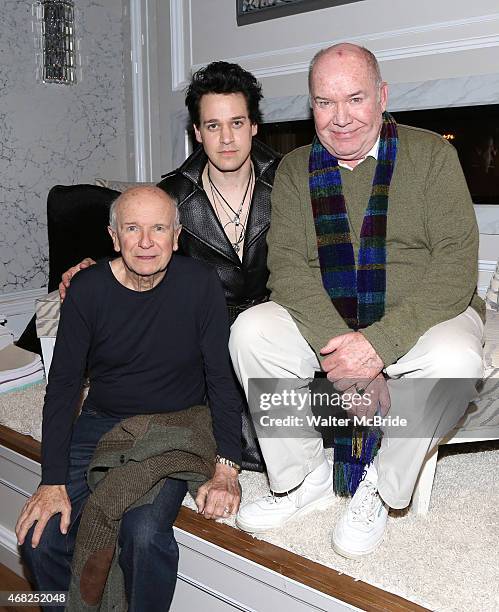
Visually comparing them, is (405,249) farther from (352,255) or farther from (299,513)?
(299,513)

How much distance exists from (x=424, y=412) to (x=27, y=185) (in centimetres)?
247

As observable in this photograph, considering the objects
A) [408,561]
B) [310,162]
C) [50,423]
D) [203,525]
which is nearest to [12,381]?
[50,423]

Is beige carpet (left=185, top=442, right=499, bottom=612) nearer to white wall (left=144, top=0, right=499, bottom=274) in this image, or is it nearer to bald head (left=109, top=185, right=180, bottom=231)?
bald head (left=109, top=185, right=180, bottom=231)

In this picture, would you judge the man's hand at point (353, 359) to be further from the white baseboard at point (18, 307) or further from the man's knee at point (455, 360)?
the white baseboard at point (18, 307)

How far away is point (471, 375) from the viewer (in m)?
1.54

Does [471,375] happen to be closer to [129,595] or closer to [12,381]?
[129,595]

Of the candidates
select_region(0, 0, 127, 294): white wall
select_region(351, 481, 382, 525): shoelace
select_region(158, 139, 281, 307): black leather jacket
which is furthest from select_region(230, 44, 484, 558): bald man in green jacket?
select_region(0, 0, 127, 294): white wall

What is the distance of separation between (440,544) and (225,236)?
0.95 metres

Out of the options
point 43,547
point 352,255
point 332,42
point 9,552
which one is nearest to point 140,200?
point 352,255

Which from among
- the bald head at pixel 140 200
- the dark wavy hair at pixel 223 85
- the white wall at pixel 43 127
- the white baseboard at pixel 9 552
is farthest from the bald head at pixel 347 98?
the white wall at pixel 43 127

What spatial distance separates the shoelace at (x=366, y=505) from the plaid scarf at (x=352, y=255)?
0.09 metres

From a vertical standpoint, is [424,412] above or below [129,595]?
above

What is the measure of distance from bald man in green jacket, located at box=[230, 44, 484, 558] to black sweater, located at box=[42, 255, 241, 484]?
0.36 feet

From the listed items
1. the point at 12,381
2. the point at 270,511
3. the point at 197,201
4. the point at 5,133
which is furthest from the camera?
the point at 5,133
